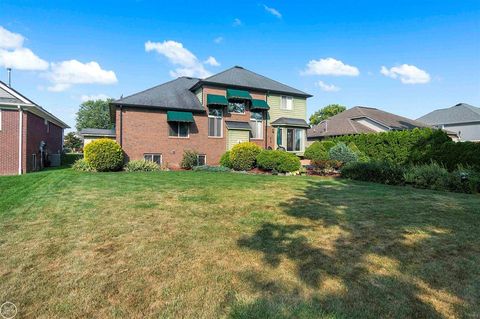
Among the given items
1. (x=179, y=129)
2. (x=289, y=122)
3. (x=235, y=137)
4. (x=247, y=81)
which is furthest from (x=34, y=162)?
(x=289, y=122)

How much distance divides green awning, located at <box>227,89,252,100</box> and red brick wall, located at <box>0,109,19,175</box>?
44.5 ft

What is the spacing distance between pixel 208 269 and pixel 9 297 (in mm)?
2268

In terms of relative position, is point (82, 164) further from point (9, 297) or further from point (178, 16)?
point (9, 297)

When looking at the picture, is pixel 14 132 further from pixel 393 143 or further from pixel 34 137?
pixel 393 143

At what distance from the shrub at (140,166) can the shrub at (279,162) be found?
7.35 metres

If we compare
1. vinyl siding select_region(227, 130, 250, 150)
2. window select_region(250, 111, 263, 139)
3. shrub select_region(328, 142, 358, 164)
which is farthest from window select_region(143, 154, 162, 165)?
shrub select_region(328, 142, 358, 164)

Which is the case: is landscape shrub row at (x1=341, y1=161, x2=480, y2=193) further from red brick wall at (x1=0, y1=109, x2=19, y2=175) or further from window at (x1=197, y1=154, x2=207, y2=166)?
red brick wall at (x1=0, y1=109, x2=19, y2=175)

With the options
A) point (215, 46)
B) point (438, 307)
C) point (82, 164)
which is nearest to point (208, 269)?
point (438, 307)

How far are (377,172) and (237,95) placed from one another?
12197 mm

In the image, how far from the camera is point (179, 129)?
68.2 ft

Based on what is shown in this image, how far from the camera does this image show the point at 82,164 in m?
17.8

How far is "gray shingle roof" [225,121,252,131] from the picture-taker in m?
21.7

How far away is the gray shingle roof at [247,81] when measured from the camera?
22.0 metres

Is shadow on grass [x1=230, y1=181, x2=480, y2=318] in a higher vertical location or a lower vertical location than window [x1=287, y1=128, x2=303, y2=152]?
lower
